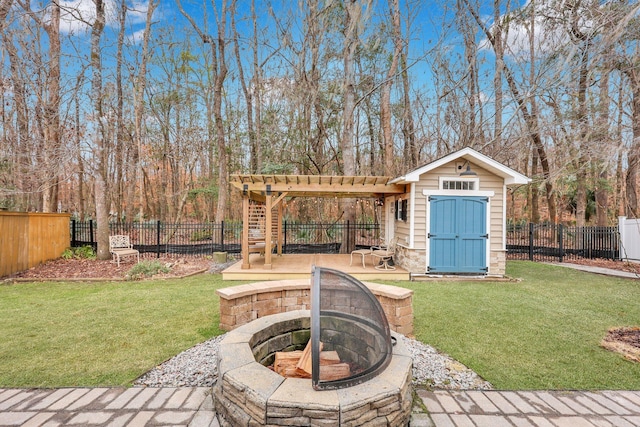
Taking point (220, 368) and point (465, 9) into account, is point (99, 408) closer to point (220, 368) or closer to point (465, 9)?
point (220, 368)

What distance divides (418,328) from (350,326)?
6.60 ft

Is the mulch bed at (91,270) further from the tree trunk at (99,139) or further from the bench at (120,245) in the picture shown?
the tree trunk at (99,139)

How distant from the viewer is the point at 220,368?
6.94 ft

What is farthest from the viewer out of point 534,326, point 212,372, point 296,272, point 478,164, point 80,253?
point 80,253

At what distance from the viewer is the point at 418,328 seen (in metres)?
3.84

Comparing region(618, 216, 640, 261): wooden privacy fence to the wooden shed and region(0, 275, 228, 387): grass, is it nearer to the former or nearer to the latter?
the wooden shed

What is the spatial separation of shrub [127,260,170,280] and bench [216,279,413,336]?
437cm

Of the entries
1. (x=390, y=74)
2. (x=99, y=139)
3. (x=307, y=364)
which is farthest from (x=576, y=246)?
(x=99, y=139)

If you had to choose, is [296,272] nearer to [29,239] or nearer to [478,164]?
[478,164]

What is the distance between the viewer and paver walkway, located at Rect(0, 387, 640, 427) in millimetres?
2018

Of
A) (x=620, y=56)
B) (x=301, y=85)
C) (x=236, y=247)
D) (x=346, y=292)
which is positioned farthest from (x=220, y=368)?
(x=301, y=85)

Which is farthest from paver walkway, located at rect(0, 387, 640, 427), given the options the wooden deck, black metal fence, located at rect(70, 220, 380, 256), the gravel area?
black metal fence, located at rect(70, 220, 380, 256)

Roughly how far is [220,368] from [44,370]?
184cm

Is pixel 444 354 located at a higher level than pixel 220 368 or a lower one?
lower
